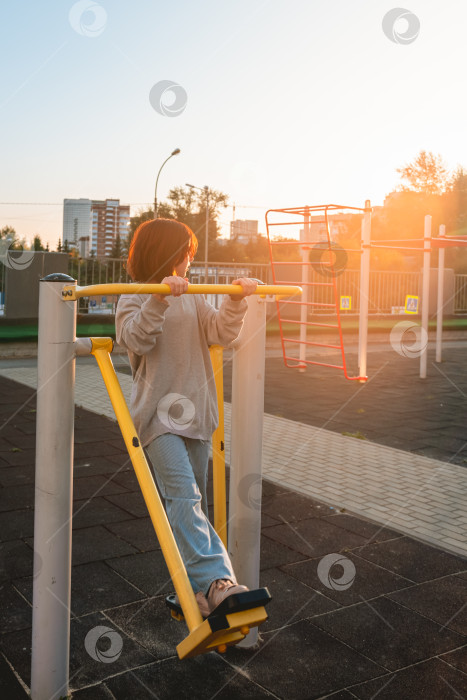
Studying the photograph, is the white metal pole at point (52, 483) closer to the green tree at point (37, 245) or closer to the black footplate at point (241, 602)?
the black footplate at point (241, 602)

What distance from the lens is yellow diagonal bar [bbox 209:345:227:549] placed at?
2772mm

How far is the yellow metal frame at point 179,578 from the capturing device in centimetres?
217

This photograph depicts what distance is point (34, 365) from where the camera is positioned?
11758mm

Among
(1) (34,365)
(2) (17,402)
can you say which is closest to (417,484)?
(2) (17,402)

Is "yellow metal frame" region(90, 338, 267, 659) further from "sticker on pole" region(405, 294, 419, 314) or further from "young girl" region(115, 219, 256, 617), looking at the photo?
"sticker on pole" region(405, 294, 419, 314)

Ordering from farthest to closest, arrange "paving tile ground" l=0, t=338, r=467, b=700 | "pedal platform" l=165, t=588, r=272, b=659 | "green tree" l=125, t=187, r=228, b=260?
1. "green tree" l=125, t=187, r=228, b=260
2. "paving tile ground" l=0, t=338, r=467, b=700
3. "pedal platform" l=165, t=588, r=272, b=659

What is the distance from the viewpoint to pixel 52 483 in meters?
2.31

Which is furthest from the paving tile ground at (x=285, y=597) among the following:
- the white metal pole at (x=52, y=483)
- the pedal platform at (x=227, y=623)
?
the pedal platform at (x=227, y=623)

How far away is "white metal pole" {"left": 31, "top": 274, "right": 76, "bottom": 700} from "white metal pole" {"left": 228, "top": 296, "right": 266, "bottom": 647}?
687 millimetres

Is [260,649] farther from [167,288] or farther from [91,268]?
[91,268]

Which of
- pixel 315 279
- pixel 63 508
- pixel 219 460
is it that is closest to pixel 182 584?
pixel 63 508

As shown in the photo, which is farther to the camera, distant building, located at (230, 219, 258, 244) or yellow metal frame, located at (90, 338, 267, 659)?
distant building, located at (230, 219, 258, 244)

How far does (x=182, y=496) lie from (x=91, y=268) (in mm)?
13581

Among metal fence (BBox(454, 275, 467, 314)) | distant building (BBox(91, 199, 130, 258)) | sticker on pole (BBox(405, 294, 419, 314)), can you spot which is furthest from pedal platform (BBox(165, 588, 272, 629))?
distant building (BBox(91, 199, 130, 258))
